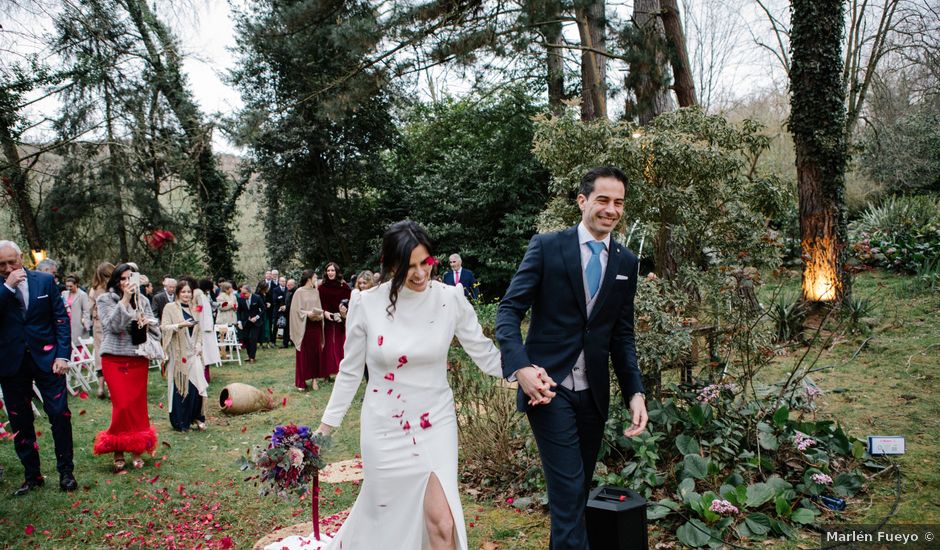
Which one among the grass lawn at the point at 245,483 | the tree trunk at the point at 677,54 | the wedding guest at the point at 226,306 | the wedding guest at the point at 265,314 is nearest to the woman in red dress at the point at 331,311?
the grass lawn at the point at 245,483

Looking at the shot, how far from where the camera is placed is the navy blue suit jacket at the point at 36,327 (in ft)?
16.8

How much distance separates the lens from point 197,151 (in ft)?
58.1

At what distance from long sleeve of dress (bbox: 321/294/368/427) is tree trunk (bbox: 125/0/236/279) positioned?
15593 millimetres

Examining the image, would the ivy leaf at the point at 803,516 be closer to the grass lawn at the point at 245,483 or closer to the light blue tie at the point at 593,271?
the grass lawn at the point at 245,483

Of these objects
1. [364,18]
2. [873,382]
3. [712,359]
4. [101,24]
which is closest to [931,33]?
[873,382]

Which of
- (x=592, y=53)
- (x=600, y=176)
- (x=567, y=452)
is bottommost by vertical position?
(x=567, y=452)

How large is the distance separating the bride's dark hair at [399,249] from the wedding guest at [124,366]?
4.11 m

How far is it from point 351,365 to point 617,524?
5.26 ft

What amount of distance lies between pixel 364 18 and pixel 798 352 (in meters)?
8.88

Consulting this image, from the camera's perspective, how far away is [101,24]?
13422mm

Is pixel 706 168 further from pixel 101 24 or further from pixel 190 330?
pixel 101 24

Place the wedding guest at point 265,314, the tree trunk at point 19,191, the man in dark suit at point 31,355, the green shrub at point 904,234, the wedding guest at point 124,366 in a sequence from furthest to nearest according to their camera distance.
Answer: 1. the wedding guest at point 265,314
2. the tree trunk at point 19,191
3. the green shrub at point 904,234
4. the wedding guest at point 124,366
5. the man in dark suit at point 31,355

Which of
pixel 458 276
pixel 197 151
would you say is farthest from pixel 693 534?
pixel 197 151

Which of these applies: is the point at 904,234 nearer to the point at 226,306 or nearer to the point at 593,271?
the point at 593,271
